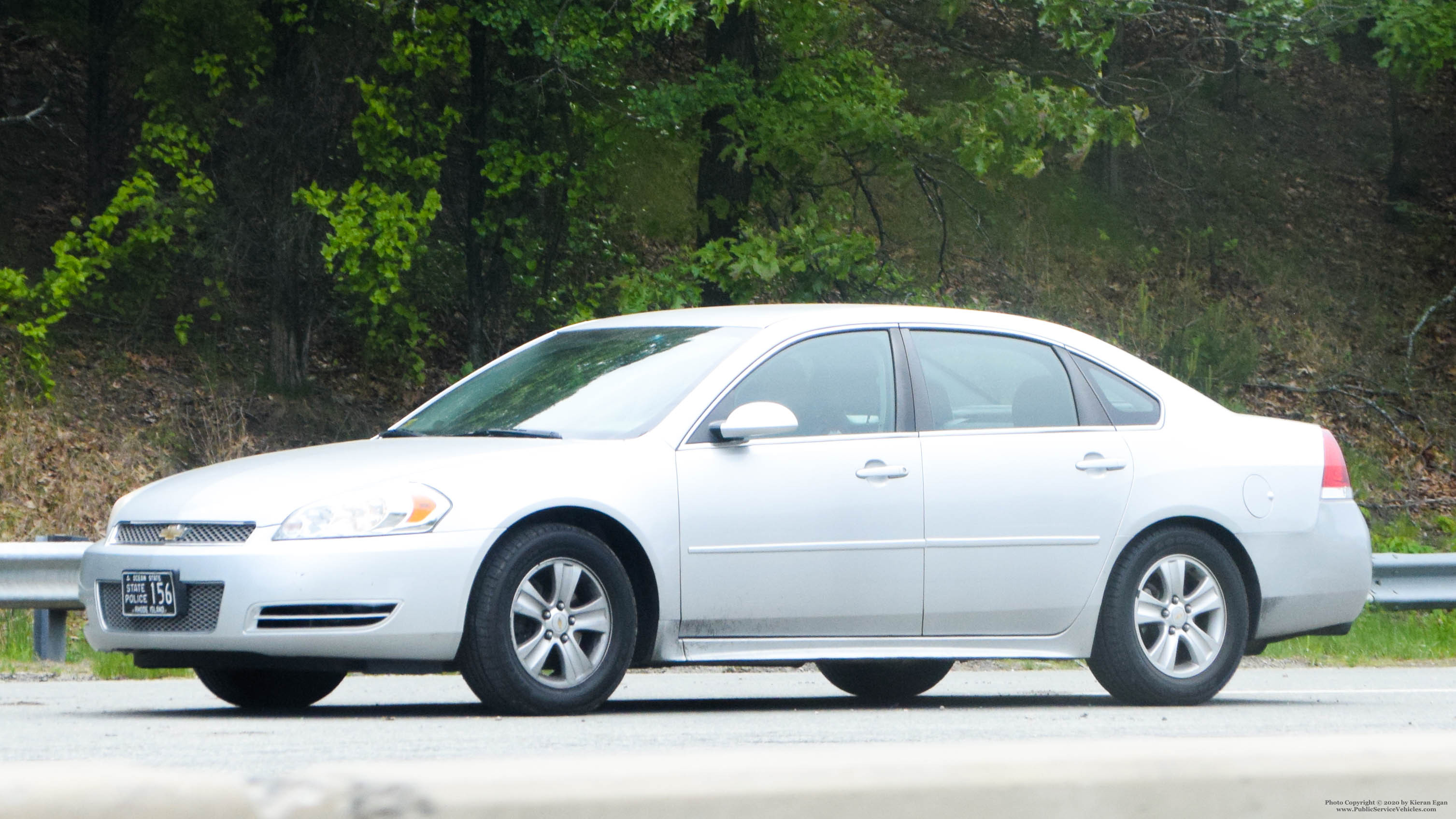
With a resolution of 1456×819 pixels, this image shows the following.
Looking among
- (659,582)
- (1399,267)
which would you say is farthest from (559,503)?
(1399,267)

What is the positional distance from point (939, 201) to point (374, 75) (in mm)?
5435

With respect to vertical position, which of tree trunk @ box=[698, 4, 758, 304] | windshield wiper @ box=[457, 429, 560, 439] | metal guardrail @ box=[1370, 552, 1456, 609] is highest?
tree trunk @ box=[698, 4, 758, 304]

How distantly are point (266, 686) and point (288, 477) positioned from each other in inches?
42.3

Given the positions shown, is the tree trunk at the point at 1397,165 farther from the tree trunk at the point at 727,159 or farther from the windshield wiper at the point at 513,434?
the windshield wiper at the point at 513,434

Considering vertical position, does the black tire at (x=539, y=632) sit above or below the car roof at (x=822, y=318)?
below

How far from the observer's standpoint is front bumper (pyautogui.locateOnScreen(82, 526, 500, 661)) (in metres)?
6.00

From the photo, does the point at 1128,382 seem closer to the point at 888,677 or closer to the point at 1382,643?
the point at 888,677

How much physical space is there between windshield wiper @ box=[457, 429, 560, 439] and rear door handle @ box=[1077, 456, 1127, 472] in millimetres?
2148

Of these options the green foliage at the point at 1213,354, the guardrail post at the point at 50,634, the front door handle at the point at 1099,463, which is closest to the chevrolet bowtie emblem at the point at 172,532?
the guardrail post at the point at 50,634

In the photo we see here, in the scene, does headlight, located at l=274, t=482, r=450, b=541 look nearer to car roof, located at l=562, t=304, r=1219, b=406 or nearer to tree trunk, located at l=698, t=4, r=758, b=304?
car roof, located at l=562, t=304, r=1219, b=406

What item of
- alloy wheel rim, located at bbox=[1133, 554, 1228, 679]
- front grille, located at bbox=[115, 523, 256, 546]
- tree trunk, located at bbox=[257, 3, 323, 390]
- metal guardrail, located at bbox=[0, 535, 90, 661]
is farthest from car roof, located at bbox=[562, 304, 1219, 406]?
tree trunk, located at bbox=[257, 3, 323, 390]

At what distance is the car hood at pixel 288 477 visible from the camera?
20.1 feet

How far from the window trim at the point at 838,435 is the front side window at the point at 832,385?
0.05 ft

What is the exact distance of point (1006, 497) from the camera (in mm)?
7180
